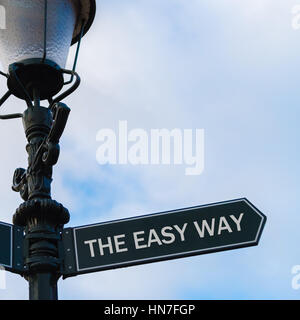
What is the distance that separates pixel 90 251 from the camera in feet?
13.1

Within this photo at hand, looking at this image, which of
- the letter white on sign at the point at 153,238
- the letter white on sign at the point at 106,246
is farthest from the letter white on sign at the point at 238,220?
the letter white on sign at the point at 106,246

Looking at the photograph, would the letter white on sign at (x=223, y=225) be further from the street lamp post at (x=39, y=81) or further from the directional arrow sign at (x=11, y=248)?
the directional arrow sign at (x=11, y=248)

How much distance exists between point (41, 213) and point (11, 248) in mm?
258

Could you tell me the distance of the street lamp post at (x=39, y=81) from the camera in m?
4.11

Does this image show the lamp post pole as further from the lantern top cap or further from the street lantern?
the lantern top cap

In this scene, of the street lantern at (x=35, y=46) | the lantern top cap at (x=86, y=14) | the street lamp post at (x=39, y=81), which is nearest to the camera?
the street lamp post at (x=39, y=81)

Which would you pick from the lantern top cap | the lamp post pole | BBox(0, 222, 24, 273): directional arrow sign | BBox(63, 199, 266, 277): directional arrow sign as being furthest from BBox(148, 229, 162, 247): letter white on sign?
the lantern top cap

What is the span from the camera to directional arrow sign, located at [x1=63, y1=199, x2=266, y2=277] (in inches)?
155

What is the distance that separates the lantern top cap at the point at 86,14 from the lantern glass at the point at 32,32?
5.6 inches

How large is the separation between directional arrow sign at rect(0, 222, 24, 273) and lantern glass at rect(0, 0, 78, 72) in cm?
110

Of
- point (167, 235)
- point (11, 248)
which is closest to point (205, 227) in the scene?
point (167, 235)

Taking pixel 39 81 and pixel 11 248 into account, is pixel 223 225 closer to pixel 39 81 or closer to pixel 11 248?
pixel 11 248

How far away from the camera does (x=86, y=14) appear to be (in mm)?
4961
